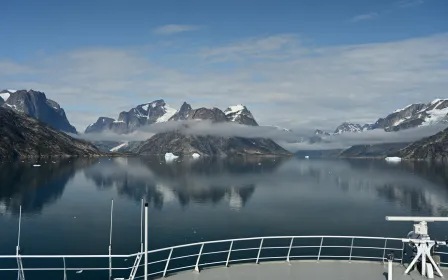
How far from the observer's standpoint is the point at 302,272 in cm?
2033

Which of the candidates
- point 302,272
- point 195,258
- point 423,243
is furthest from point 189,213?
point 423,243

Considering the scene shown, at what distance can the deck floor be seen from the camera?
64.0 feet

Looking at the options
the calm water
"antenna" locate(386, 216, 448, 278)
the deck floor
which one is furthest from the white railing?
"antenna" locate(386, 216, 448, 278)

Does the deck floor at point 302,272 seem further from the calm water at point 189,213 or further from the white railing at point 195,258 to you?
the calm water at point 189,213

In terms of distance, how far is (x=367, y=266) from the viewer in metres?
21.3

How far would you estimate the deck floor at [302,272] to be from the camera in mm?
19516

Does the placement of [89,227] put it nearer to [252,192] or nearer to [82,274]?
[82,274]

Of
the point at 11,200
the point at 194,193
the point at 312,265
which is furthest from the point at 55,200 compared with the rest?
the point at 312,265

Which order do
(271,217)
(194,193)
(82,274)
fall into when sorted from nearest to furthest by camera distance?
1. (82,274)
2. (271,217)
3. (194,193)

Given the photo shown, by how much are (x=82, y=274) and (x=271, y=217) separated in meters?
49.3

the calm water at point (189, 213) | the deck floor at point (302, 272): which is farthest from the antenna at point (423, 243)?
the calm water at point (189, 213)

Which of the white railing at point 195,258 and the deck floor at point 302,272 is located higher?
the deck floor at point 302,272

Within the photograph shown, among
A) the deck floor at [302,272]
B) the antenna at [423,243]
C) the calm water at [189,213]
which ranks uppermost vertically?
the antenna at [423,243]

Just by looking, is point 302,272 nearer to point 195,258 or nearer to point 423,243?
point 423,243
